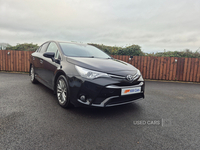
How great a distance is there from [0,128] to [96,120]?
4.90ft

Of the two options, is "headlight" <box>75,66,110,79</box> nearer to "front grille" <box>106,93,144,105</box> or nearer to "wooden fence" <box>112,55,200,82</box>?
"front grille" <box>106,93,144,105</box>

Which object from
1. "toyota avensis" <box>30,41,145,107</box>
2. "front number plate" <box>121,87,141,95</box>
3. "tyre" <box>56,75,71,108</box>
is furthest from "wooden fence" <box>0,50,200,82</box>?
"tyre" <box>56,75,71,108</box>

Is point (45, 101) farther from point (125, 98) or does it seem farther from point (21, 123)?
point (125, 98)

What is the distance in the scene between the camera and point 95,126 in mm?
2295

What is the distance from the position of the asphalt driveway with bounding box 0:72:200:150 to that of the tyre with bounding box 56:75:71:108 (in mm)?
150

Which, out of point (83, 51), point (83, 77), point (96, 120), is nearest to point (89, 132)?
point (96, 120)

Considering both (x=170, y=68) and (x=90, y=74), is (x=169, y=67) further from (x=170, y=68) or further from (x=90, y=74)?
(x=90, y=74)

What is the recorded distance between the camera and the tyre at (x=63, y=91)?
276 cm

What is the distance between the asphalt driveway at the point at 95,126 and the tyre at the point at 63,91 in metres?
0.15

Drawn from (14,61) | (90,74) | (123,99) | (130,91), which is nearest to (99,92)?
(90,74)

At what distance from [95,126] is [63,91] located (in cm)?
108

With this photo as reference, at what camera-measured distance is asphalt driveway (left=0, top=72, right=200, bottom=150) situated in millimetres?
1837

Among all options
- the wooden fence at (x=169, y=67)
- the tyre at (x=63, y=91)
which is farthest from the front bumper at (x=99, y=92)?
the wooden fence at (x=169, y=67)

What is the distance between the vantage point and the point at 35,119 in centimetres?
243
